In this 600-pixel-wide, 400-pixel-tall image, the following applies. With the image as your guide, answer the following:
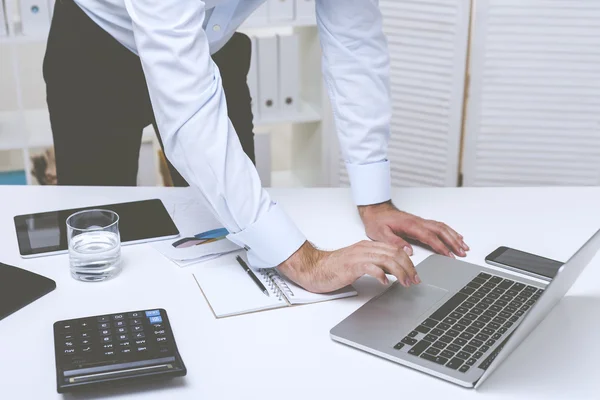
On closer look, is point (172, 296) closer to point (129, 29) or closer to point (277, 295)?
point (277, 295)

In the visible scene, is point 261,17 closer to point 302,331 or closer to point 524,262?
point 524,262

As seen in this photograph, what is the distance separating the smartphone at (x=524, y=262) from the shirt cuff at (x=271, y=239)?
12.9 inches

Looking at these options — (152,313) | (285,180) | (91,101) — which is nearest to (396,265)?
(152,313)

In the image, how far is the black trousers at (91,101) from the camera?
169cm

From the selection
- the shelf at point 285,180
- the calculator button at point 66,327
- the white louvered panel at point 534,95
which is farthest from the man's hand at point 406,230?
the shelf at point 285,180

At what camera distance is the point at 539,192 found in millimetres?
1591

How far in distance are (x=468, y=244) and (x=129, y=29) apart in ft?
2.50

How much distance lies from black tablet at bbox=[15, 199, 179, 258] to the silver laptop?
0.44 m

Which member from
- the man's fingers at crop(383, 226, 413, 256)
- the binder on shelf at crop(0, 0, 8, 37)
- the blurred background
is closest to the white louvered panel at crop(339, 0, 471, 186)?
the blurred background

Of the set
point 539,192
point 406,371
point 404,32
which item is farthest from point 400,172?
point 406,371

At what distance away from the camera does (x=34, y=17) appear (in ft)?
8.39

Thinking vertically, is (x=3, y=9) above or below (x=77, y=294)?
above

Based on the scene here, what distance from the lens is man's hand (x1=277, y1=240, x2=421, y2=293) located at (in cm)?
116

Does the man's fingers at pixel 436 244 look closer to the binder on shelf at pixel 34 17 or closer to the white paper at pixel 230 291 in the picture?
the white paper at pixel 230 291
